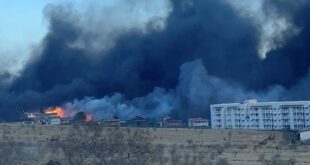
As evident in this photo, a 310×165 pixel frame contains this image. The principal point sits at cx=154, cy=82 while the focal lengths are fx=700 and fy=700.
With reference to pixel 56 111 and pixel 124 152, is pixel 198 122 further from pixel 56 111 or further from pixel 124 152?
pixel 124 152

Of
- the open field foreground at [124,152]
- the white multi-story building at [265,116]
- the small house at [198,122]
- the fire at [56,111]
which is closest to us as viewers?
the open field foreground at [124,152]

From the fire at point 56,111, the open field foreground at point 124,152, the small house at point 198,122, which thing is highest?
the fire at point 56,111

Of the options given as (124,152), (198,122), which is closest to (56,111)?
(198,122)

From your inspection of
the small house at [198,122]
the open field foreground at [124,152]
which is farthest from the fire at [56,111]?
the open field foreground at [124,152]

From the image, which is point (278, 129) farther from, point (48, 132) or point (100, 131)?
point (100, 131)

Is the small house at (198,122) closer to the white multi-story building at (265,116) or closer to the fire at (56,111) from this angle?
the white multi-story building at (265,116)

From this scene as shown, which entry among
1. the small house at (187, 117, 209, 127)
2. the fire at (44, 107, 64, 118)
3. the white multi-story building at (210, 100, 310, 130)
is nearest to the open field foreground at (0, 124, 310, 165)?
the small house at (187, 117, 209, 127)

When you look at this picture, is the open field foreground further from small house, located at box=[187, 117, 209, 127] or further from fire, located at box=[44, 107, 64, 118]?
fire, located at box=[44, 107, 64, 118]

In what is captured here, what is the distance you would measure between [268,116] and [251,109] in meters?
2.58

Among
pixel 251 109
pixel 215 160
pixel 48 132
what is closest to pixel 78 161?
pixel 215 160

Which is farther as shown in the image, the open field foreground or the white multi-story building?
the white multi-story building

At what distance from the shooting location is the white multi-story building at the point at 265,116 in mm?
73125

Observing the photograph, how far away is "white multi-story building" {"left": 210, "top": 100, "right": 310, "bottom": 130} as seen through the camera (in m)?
73.1

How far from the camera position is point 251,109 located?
77.6 m
